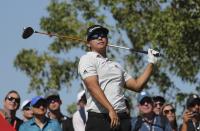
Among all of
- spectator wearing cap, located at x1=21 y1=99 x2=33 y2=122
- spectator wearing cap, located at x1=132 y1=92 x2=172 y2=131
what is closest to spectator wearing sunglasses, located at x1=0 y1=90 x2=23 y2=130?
spectator wearing cap, located at x1=21 y1=99 x2=33 y2=122

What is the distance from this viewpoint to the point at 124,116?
1181cm

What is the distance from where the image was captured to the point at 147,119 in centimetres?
1470

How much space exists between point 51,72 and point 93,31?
20193mm

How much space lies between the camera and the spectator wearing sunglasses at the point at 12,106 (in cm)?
1505

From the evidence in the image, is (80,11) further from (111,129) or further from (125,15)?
(111,129)

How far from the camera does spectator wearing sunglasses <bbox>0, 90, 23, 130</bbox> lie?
15047 mm

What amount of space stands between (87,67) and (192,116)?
3.12m

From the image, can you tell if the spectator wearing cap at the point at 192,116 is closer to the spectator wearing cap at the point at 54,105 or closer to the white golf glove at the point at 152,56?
the spectator wearing cap at the point at 54,105

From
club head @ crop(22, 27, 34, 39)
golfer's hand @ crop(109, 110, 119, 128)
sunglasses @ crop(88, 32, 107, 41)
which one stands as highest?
club head @ crop(22, 27, 34, 39)

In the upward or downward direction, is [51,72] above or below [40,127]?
above

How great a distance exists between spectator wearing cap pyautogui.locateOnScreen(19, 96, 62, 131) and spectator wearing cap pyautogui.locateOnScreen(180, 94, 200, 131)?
1.74 m

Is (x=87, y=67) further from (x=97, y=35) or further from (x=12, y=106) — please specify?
(x=12, y=106)

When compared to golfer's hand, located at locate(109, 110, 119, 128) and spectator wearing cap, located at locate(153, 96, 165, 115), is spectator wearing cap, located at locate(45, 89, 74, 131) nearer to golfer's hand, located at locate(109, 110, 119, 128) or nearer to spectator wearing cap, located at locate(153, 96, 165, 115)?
spectator wearing cap, located at locate(153, 96, 165, 115)

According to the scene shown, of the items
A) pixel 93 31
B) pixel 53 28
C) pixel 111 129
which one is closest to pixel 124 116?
pixel 111 129
